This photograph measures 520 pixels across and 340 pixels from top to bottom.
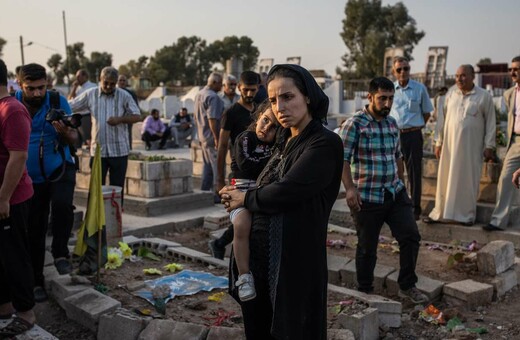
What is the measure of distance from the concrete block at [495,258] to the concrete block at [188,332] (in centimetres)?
292

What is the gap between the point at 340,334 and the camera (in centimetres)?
354

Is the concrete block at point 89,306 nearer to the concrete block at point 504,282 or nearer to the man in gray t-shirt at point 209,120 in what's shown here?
the concrete block at point 504,282

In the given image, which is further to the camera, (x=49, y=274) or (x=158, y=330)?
(x=49, y=274)

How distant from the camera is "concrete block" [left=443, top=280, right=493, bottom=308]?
4703mm

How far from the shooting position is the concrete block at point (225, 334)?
3480mm

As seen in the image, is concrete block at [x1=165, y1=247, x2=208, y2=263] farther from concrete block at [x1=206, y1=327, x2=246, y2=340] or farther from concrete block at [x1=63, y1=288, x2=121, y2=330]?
concrete block at [x1=206, y1=327, x2=246, y2=340]

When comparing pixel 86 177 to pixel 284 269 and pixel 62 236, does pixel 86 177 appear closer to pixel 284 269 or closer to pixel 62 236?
pixel 62 236

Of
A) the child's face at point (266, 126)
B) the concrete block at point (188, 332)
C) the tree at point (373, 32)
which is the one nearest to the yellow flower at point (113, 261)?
the concrete block at point (188, 332)

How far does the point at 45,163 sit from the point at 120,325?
1492mm

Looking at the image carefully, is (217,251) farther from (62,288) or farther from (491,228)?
(491,228)

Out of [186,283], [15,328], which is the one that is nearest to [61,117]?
[15,328]

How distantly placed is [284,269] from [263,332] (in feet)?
1.44

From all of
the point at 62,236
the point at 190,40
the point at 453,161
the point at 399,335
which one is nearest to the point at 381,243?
the point at 453,161

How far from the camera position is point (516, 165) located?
6094 millimetres
